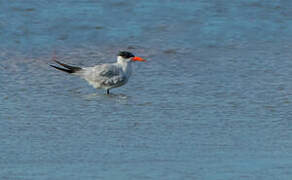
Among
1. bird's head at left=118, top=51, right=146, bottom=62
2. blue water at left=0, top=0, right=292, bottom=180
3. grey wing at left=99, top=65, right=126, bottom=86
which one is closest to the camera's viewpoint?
blue water at left=0, top=0, right=292, bottom=180

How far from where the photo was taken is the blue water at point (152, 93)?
6164mm

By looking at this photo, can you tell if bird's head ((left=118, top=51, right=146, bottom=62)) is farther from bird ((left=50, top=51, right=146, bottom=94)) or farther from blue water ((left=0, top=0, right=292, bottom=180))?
blue water ((left=0, top=0, right=292, bottom=180))

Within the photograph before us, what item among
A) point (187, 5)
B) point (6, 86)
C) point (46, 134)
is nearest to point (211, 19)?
point (187, 5)

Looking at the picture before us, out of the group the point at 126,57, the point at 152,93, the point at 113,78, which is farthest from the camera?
the point at 126,57

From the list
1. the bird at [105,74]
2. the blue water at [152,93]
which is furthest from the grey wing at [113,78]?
the blue water at [152,93]

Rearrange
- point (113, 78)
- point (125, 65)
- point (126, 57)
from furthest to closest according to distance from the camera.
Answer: point (126, 57), point (125, 65), point (113, 78)

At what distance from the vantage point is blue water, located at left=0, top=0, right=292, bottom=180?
243 inches

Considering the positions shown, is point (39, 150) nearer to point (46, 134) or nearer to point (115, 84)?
point (46, 134)

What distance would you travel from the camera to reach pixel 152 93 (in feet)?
29.3

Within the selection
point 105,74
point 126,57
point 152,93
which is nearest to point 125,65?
point 126,57

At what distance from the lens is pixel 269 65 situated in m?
10.2

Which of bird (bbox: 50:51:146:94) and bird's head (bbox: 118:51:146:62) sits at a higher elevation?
bird's head (bbox: 118:51:146:62)

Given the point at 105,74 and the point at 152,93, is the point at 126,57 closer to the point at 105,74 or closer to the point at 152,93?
the point at 105,74

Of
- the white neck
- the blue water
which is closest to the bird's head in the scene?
the white neck
